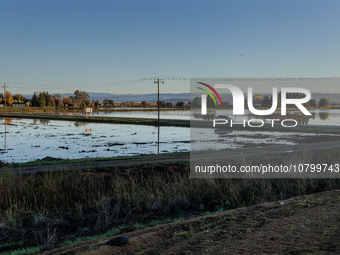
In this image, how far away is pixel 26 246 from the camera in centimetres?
701

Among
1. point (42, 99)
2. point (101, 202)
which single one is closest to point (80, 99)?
point (42, 99)

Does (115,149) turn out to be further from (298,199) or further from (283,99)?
(298,199)

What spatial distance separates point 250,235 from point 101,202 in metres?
5.41

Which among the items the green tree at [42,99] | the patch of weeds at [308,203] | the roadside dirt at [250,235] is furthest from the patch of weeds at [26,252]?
the green tree at [42,99]

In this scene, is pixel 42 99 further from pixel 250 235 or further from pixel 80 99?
pixel 250 235

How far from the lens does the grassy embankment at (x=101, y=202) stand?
7.90 meters

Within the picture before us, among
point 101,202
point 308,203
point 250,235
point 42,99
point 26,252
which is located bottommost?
point 26,252

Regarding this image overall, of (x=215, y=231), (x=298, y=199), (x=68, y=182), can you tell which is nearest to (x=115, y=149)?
(x=68, y=182)

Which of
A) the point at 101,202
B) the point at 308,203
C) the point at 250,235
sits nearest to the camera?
the point at 250,235

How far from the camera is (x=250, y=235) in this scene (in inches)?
195

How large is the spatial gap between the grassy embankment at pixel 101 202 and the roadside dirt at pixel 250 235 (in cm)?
206

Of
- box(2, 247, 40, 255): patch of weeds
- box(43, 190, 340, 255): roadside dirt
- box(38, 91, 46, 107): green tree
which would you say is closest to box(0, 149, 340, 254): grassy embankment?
box(2, 247, 40, 255): patch of weeds

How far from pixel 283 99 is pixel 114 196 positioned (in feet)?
31.8

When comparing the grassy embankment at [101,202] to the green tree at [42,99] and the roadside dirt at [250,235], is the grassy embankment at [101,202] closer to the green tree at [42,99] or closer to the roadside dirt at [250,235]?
the roadside dirt at [250,235]
